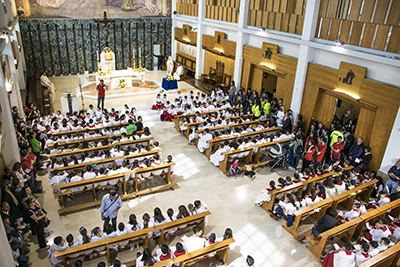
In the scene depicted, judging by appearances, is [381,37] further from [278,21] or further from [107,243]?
[107,243]

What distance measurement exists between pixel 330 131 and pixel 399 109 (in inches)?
94.8

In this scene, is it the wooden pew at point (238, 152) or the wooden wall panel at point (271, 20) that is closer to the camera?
the wooden pew at point (238, 152)

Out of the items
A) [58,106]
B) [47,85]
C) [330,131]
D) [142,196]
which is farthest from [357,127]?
[47,85]

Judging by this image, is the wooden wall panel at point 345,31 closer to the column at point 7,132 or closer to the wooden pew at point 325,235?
the wooden pew at point 325,235

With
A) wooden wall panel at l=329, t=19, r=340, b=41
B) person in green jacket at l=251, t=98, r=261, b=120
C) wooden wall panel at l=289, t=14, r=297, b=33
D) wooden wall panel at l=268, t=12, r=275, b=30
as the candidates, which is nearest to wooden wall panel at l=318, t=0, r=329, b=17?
wooden wall panel at l=329, t=19, r=340, b=41

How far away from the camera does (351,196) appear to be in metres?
8.16

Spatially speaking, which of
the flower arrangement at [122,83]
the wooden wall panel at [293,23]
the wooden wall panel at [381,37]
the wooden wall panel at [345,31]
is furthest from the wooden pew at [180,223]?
the flower arrangement at [122,83]

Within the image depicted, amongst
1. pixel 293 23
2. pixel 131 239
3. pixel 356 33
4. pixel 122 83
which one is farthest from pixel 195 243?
pixel 122 83

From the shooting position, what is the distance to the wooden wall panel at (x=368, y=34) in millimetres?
9164

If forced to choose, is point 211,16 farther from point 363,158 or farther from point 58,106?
point 363,158

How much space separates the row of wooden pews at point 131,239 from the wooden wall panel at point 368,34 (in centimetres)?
746

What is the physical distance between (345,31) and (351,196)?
5637mm

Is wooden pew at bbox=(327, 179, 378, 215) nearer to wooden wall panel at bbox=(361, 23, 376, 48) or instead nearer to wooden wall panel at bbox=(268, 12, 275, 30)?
wooden wall panel at bbox=(361, 23, 376, 48)

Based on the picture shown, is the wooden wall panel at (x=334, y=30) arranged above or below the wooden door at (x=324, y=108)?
above
